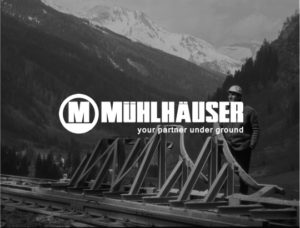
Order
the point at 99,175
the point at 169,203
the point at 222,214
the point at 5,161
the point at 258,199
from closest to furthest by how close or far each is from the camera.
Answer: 1. the point at 222,214
2. the point at 258,199
3. the point at 169,203
4. the point at 99,175
5. the point at 5,161

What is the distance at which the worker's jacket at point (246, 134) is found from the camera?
1620 cm

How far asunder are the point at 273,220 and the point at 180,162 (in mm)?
4636

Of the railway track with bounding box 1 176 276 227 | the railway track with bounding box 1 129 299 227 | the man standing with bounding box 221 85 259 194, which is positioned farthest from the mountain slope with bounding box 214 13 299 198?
the man standing with bounding box 221 85 259 194


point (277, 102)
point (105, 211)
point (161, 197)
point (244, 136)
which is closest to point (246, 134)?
point (244, 136)

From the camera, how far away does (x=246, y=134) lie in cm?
1625

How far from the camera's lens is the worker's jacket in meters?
16.2

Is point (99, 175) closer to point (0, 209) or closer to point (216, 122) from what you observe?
point (0, 209)

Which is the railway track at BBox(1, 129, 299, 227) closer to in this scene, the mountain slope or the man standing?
the man standing

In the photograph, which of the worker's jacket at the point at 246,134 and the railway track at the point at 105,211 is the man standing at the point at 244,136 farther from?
the railway track at the point at 105,211

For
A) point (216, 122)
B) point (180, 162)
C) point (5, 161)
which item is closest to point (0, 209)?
point (180, 162)

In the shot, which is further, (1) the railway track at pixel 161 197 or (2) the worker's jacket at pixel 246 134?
(2) the worker's jacket at pixel 246 134

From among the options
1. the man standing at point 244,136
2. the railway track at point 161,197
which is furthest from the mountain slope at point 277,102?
the man standing at point 244,136

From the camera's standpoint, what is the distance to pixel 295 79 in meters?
183

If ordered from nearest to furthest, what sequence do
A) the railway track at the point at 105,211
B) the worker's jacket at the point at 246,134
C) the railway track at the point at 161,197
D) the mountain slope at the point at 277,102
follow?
the railway track at the point at 105,211
the railway track at the point at 161,197
the worker's jacket at the point at 246,134
the mountain slope at the point at 277,102
